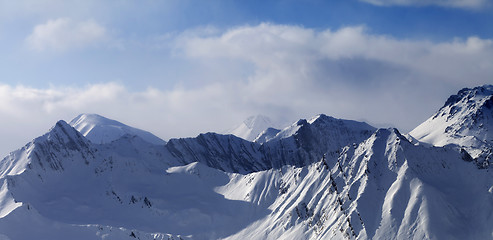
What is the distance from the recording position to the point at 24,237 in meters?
199

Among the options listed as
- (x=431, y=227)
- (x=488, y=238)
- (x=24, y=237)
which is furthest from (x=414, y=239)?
(x=24, y=237)

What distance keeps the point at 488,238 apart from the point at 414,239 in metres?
26.9

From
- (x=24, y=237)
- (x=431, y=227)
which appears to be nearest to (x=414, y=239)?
(x=431, y=227)

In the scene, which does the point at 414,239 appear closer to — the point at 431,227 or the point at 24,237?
the point at 431,227

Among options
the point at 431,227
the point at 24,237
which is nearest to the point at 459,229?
the point at 431,227

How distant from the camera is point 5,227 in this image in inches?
7830

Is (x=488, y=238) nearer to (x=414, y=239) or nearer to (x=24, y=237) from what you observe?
(x=414, y=239)

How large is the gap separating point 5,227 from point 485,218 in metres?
192

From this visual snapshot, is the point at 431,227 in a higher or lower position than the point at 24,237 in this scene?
lower

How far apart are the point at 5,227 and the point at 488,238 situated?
7430 inches

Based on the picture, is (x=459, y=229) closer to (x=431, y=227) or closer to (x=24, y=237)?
(x=431, y=227)

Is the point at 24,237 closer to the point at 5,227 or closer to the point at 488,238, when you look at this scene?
the point at 5,227

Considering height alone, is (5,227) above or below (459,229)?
above

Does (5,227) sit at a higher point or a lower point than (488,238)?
higher
